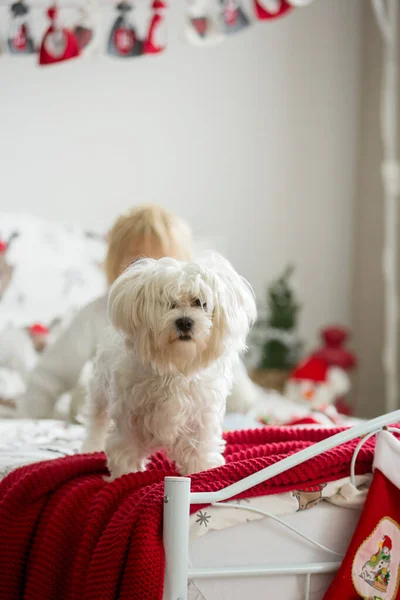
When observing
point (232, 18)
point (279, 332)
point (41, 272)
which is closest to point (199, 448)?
point (41, 272)

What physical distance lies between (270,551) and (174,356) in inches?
13.2

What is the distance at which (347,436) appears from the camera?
1.19 metres

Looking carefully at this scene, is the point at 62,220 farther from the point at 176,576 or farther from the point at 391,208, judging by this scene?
the point at 176,576

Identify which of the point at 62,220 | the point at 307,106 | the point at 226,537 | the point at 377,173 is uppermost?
the point at 307,106

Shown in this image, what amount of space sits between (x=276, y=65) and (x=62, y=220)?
123cm

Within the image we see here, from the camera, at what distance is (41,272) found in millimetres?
2715

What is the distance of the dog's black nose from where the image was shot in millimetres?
1158

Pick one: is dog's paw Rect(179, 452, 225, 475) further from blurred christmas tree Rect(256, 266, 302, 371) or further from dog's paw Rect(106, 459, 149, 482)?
blurred christmas tree Rect(256, 266, 302, 371)

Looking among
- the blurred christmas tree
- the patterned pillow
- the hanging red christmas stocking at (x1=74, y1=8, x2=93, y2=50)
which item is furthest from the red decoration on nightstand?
the hanging red christmas stocking at (x1=74, y1=8, x2=93, y2=50)

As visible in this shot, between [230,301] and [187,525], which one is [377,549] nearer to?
[187,525]

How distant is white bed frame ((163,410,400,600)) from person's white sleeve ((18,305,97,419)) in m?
0.85

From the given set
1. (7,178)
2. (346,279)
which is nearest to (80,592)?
(7,178)

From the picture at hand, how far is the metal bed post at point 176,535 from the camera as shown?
112cm

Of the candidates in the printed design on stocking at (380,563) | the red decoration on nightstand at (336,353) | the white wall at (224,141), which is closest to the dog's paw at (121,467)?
the printed design on stocking at (380,563)
